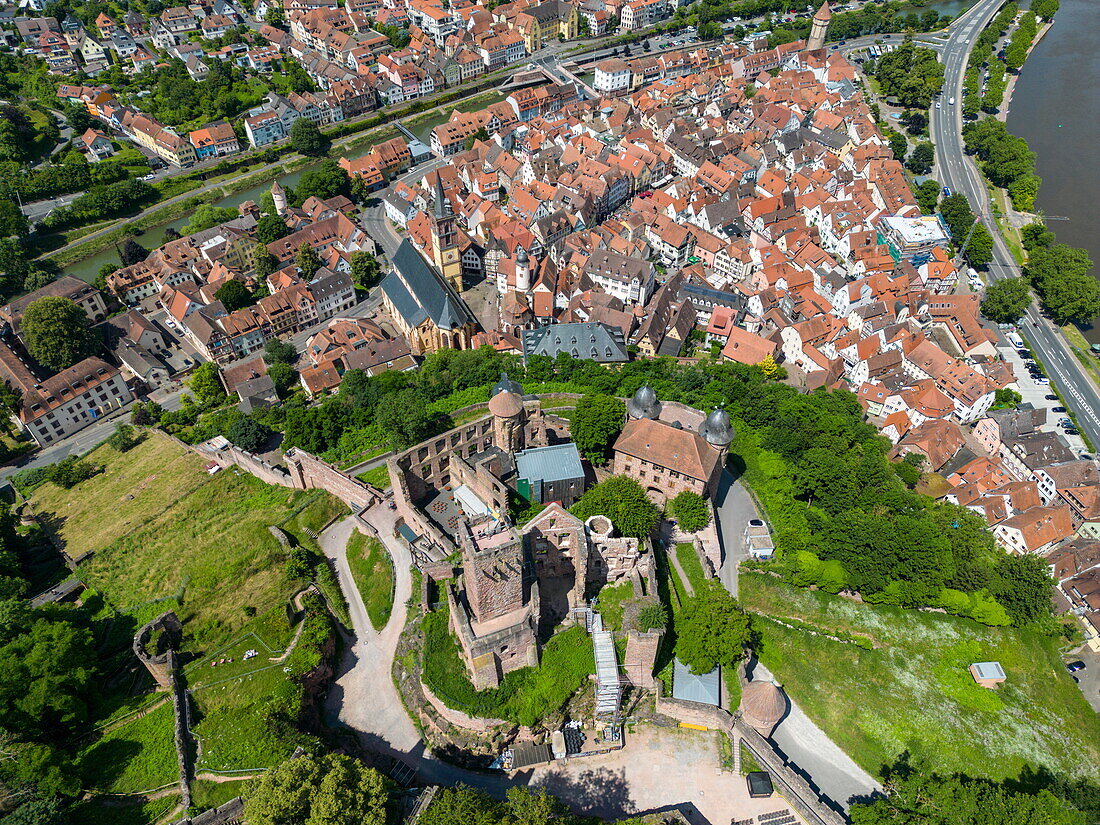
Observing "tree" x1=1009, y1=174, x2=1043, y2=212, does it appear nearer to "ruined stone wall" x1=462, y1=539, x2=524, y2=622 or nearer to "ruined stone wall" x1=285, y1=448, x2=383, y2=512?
"ruined stone wall" x1=285, y1=448, x2=383, y2=512

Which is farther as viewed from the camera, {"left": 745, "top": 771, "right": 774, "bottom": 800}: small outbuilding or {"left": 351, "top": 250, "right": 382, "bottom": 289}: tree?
{"left": 351, "top": 250, "right": 382, "bottom": 289}: tree

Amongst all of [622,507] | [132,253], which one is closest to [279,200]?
[132,253]

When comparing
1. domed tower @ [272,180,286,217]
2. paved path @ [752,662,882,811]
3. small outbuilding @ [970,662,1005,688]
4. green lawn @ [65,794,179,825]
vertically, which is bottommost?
small outbuilding @ [970,662,1005,688]

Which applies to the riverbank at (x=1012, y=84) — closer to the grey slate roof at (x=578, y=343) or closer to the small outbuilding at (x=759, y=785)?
the grey slate roof at (x=578, y=343)

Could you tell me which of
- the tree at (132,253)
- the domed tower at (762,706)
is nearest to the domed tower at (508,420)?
the domed tower at (762,706)

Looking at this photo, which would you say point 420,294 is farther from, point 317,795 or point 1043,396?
point 1043,396

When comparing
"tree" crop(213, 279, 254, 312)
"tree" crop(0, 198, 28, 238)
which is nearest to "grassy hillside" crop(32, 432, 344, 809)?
"tree" crop(213, 279, 254, 312)
